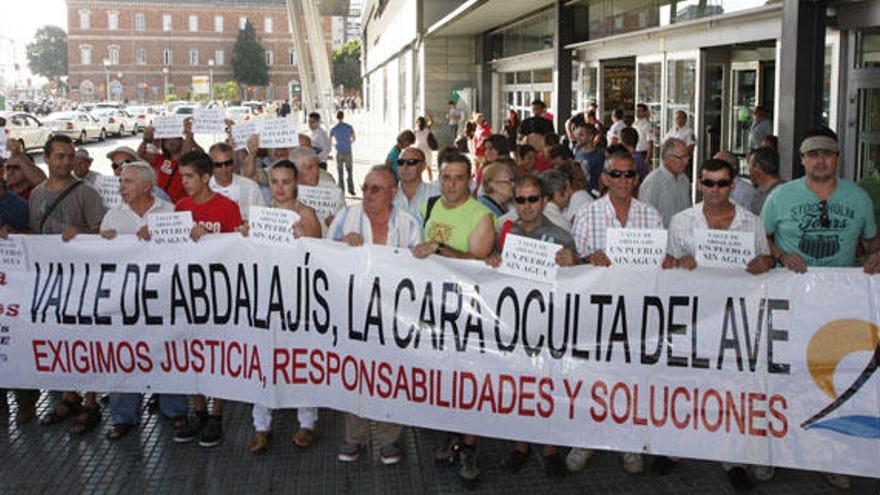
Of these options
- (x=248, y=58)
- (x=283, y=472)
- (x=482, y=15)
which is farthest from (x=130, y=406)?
(x=248, y=58)

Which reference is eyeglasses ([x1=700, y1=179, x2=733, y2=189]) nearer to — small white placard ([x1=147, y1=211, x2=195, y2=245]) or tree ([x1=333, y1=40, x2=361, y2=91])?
small white placard ([x1=147, y1=211, x2=195, y2=245])

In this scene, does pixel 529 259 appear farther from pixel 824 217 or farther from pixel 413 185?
pixel 413 185

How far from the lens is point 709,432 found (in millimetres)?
4980

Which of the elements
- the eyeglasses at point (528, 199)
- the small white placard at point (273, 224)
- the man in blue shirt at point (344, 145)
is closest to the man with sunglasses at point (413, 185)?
the small white placard at point (273, 224)

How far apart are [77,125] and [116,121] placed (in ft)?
24.4

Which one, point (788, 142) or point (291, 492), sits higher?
point (788, 142)

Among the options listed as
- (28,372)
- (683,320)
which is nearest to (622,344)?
(683,320)

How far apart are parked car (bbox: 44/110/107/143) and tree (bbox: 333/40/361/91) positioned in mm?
79172

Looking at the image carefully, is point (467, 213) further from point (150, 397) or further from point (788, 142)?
point (788, 142)

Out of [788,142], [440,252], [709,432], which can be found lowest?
[709,432]

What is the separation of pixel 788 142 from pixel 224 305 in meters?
6.49

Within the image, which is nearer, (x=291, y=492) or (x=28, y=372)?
(x=291, y=492)

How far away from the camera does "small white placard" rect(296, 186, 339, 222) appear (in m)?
7.20

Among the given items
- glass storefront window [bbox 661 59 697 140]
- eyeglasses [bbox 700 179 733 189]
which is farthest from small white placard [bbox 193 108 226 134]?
glass storefront window [bbox 661 59 697 140]
